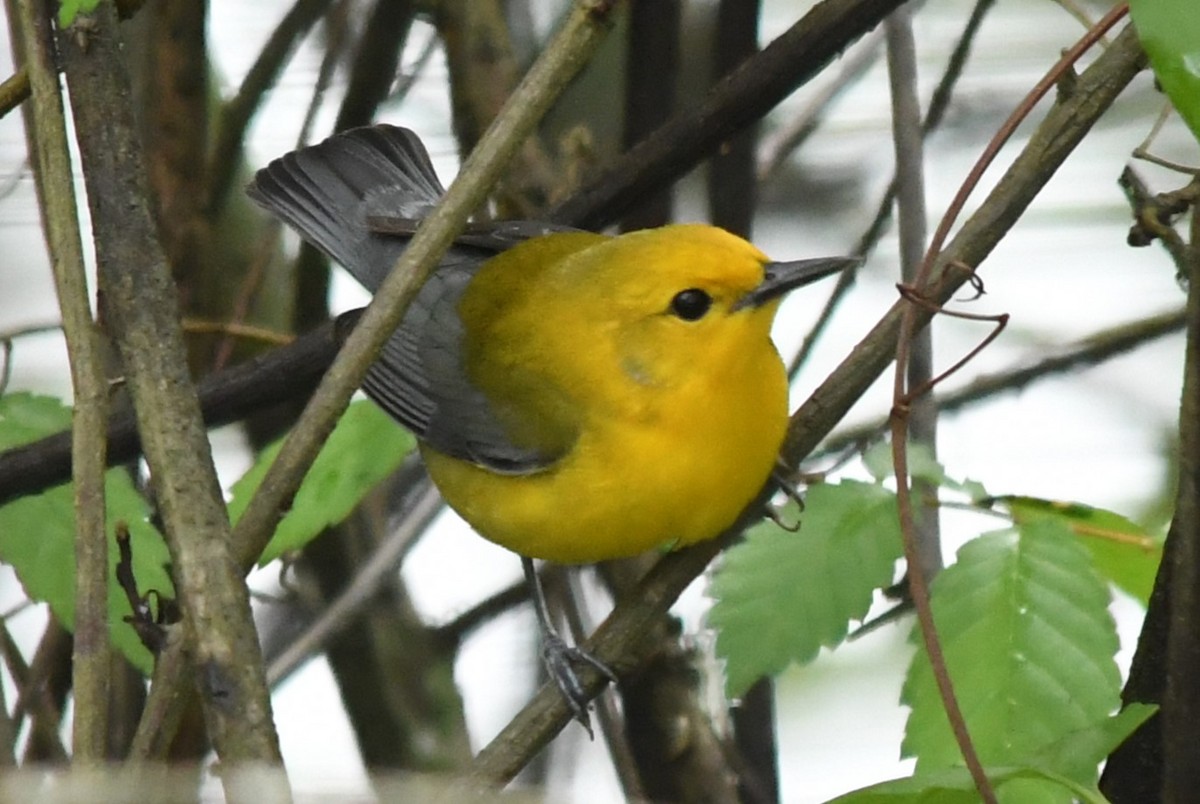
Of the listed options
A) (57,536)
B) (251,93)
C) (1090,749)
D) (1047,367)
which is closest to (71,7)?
(57,536)

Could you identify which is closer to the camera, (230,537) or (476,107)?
(230,537)

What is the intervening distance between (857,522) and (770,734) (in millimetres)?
1281

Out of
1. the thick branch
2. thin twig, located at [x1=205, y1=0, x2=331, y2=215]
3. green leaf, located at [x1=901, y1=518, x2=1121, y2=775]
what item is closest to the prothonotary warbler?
thin twig, located at [x1=205, y1=0, x2=331, y2=215]

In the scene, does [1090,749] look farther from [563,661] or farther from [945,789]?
[563,661]

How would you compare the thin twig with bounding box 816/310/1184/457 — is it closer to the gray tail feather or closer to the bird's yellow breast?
the bird's yellow breast

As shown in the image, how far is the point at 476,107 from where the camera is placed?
11.2 ft

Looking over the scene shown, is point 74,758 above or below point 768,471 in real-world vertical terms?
below

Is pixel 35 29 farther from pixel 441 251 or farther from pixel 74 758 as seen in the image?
pixel 74 758

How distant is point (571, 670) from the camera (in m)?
2.62

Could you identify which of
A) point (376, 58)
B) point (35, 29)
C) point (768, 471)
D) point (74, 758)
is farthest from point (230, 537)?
point (376, 58)

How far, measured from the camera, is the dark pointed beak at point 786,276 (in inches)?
98.1

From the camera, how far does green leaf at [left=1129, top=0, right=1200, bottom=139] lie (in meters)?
1.15

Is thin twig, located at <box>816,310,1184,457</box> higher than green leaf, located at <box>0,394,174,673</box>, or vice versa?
thin twig, located at <box>816,310,1184,457</box>

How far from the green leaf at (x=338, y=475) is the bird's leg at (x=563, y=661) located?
398 millimetres
